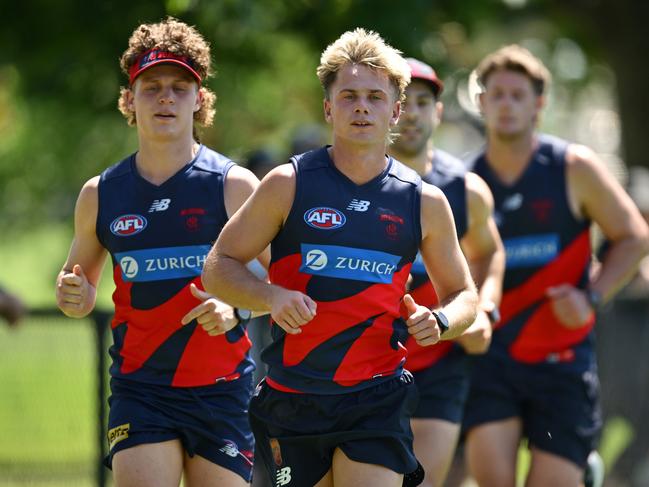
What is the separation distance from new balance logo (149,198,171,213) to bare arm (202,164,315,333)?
516 mm

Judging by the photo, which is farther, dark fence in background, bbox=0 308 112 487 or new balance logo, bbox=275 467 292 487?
dark fence in background, bbox=0 308 112 487

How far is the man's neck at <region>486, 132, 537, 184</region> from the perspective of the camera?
23.7ft

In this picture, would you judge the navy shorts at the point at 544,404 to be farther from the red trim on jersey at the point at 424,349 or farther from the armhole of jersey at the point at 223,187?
the armhole of jersey at the point at 223,187

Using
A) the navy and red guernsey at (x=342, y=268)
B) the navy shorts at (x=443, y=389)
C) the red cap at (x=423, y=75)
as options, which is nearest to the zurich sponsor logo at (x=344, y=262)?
the navy and red guernsey at (x=342, y=268)

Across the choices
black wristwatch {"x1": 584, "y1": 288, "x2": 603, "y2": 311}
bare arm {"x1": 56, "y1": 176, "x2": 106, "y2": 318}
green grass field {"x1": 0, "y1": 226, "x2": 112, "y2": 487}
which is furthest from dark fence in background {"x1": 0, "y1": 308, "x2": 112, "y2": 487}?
black wristwatch {"x1": 584, "y1": 288, "x2": 603, "y2": 311}

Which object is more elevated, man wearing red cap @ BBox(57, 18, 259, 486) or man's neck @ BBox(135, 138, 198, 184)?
man's neck @ BBox(135, 138, 198, 184)

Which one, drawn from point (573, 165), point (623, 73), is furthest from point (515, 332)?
point (623, 73)

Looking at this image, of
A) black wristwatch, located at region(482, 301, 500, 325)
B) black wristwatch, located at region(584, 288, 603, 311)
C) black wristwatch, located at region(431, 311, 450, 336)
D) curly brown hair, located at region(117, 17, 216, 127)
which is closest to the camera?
black wristwatch, located at region(431, 311, 450, 336)

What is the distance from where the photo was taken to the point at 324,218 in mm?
5082

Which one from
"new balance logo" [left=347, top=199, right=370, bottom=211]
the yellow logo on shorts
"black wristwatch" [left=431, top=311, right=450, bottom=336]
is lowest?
the yellow logo on shorts

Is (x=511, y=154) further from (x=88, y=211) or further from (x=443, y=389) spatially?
(x=88, y=211)

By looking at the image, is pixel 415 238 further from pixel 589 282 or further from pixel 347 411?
pixel 589 282

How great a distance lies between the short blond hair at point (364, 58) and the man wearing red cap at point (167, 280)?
0.72 meters

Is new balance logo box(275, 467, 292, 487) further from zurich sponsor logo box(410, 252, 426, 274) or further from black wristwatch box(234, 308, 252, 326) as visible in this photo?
zurich sponsor logo box(410, 252, 426, 274)
